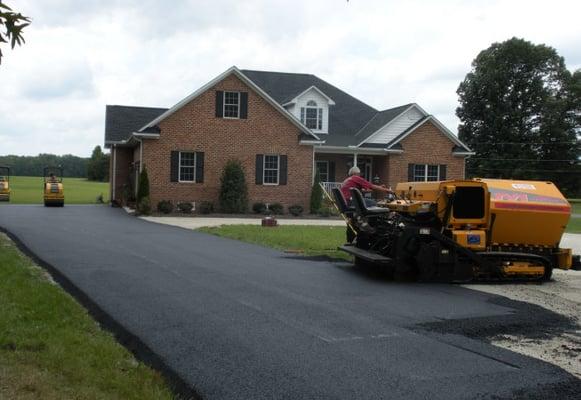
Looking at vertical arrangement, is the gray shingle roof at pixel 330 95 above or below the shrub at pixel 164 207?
above

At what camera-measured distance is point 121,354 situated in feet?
19.0

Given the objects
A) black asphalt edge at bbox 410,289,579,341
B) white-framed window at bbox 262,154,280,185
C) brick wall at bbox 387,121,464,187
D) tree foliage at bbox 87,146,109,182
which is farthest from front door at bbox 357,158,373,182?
tree foliage at bbox 87,146,109,182

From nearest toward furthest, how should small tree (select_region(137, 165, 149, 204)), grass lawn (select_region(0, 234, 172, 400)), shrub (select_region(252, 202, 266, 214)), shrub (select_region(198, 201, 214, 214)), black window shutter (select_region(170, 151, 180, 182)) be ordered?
grass lawn (select_region(0, 234, 172, 400)) → small tree (select_region(137, 165, 149, 204)) → shrub (select_region(198, 201, 214, 214)) → black window shutter (select_region(170, 151, 180, 182)) → shrub (select_region(252, 202, 266, 214))

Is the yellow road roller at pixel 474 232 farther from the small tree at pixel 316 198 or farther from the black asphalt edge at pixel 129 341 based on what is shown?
the small tree at pixel 316 198

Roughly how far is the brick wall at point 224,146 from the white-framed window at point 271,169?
0.93 ft

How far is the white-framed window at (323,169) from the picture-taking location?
3319 cm

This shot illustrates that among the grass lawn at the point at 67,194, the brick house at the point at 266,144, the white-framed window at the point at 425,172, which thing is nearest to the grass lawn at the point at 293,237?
the brick house at the point at 266,144

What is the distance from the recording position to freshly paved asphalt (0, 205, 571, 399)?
5.13m

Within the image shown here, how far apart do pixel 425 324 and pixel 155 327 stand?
3033 mm

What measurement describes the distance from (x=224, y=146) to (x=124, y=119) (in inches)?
352

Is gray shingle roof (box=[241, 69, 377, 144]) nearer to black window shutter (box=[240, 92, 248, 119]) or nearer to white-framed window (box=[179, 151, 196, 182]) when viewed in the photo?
black window shutter (box=[240, 92, 248, 119])

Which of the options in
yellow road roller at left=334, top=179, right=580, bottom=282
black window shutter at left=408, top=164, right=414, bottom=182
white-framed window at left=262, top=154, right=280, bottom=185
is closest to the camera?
yellow road roller at left=334, top=179, right=580, bottom=282

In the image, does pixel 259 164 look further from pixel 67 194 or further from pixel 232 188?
pixel 67 194

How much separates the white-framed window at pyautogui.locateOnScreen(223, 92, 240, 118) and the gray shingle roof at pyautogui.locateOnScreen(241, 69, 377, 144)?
18.3 feet
